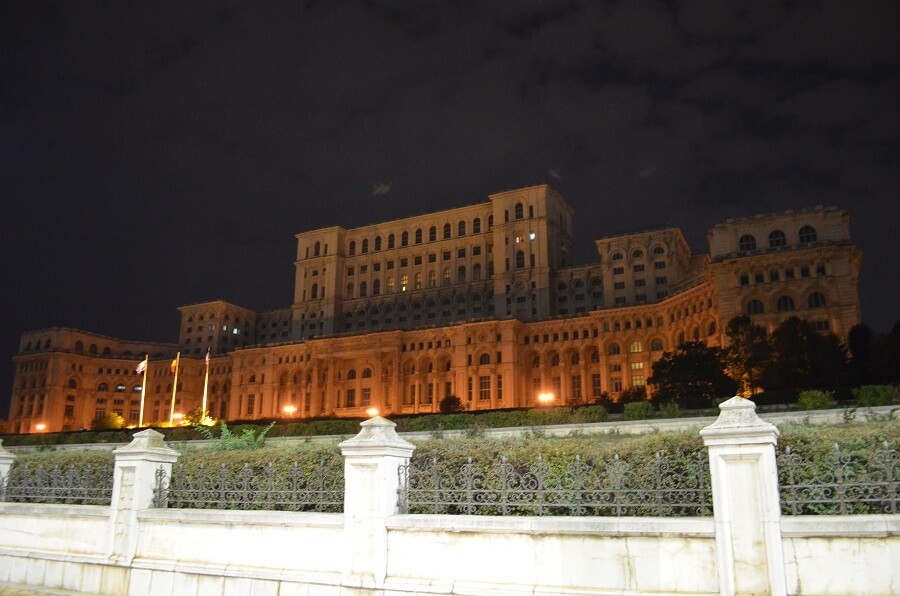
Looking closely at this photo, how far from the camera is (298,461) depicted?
14016 millimetres

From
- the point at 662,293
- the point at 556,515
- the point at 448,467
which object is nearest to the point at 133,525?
the point at 448,467

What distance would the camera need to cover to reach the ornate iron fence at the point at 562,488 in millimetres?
10852

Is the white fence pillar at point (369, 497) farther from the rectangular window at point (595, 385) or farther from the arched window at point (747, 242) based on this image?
the rectangular window at point (595, 385)

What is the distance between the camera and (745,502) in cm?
980

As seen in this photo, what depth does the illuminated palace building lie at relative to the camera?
223 ft

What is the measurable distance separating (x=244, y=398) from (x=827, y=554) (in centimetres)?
11019

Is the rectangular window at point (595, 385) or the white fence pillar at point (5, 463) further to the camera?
the rectangular window at point (595, 385)

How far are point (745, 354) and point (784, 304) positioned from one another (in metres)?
9.53

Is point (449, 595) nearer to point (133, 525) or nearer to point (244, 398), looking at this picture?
point (133, 525)

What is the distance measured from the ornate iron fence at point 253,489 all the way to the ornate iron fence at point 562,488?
170 centimetres

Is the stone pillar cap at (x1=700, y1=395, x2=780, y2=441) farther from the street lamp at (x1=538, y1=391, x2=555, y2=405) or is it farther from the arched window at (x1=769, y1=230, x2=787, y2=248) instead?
the street lamp at (x1=538, y1=391, x2=555, y2=405)

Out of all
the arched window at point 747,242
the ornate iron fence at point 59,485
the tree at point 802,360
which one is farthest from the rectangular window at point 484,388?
the ornate iron fence at point 59,485

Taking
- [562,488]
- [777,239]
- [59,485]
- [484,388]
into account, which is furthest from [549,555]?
[484,388]

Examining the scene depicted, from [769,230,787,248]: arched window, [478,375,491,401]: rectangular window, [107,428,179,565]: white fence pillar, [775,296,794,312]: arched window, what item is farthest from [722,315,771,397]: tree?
[107,428,179,565]: white fence pillar
